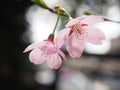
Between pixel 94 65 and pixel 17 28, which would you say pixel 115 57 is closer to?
pixel 94 65

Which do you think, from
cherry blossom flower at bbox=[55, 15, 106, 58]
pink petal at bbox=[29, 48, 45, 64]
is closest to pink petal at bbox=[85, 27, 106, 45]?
cherry blossom flower at bbox=[55, 15, 106, 58]

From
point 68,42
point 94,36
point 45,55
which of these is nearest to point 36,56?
point 45,55

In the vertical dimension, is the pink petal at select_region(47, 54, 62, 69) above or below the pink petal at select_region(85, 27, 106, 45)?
below

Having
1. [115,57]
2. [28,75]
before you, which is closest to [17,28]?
[28,75]

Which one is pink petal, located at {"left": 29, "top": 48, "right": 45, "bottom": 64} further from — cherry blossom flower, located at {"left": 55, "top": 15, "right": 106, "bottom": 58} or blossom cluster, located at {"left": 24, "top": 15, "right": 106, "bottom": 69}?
cherry blossom flower, located at {"left": 55, "top": 15, "right": 106, "bottom": 58}

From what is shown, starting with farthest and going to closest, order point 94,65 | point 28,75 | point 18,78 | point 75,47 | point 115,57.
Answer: point 94,65 → point 115,57 → point 28,75 → point 18,78 → point 75,47

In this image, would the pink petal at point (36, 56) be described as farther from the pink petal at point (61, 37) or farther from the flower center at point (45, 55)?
the pink petal at point (61, 37)

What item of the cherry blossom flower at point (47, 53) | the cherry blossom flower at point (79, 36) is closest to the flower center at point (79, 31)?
the cherry blossom flower at point (79, 36)

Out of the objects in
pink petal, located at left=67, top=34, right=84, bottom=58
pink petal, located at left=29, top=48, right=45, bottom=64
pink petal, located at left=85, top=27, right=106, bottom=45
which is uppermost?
pink petal, located at left=85, top=27, right=106, bottom=45
